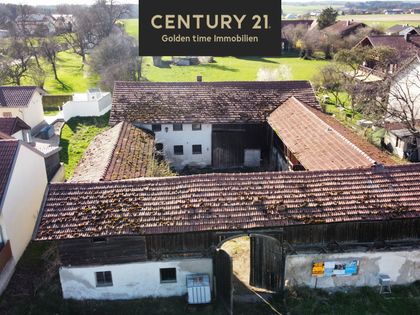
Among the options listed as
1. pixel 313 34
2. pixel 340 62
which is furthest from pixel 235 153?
pixel 313 34

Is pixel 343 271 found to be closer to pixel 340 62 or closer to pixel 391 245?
pixel 391 245

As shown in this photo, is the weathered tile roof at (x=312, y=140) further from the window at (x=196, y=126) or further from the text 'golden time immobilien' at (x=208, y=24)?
the text 'golden time immobilien' at (x=208, y=24)

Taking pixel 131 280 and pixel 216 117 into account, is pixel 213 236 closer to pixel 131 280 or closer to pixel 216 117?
pixel 131 280

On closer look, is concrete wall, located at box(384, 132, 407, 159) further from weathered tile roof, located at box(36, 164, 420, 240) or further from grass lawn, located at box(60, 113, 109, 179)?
grass lawn, located at box(60, 113, 109, 179)

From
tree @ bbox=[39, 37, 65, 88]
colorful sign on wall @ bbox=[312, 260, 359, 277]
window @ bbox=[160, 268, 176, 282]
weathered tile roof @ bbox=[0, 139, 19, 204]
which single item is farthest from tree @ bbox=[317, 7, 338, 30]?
window @ bbox=[160, 268, 176, 282]

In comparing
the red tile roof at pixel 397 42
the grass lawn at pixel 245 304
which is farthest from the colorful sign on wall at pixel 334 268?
the red tile roof at pixel 397 42

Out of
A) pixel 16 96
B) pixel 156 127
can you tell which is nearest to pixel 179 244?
pixel 156 127
